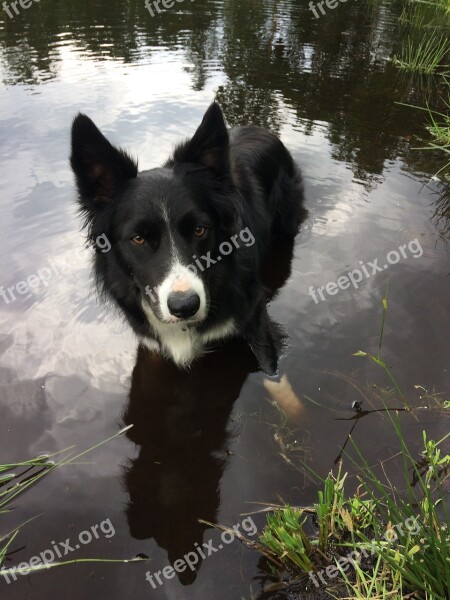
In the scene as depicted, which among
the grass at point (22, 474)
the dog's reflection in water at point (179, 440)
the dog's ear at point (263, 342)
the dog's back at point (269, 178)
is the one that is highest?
the dog's back at point (269, 178)

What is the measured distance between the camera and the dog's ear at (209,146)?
3.16 m

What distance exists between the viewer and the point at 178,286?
2793 millimetres

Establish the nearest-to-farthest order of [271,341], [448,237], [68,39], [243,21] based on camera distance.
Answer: [271,341], [448,237], [68,39], [243,21]

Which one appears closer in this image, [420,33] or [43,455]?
[43,455]

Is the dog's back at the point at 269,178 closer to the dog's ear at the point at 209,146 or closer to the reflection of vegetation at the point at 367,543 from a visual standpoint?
the dog's ear at the point at 209,146

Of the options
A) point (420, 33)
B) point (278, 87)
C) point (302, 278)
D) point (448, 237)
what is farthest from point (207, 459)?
point (420, 33)

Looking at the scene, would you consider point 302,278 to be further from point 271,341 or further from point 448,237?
point 448,237

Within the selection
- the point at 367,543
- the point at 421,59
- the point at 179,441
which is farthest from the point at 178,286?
the point at 421,59

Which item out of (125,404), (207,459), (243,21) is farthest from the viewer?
(243,21)

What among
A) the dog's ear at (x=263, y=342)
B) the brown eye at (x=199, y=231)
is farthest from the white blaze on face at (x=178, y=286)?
the dog's ear at (x=263, y=342)

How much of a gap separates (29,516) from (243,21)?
17062mm

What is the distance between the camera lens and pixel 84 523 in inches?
112

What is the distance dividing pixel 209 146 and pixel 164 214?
690mm

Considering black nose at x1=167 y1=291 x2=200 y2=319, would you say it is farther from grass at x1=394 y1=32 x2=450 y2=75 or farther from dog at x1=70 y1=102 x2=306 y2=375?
grass at x1=394 y1=32 x2=450 y2=75
